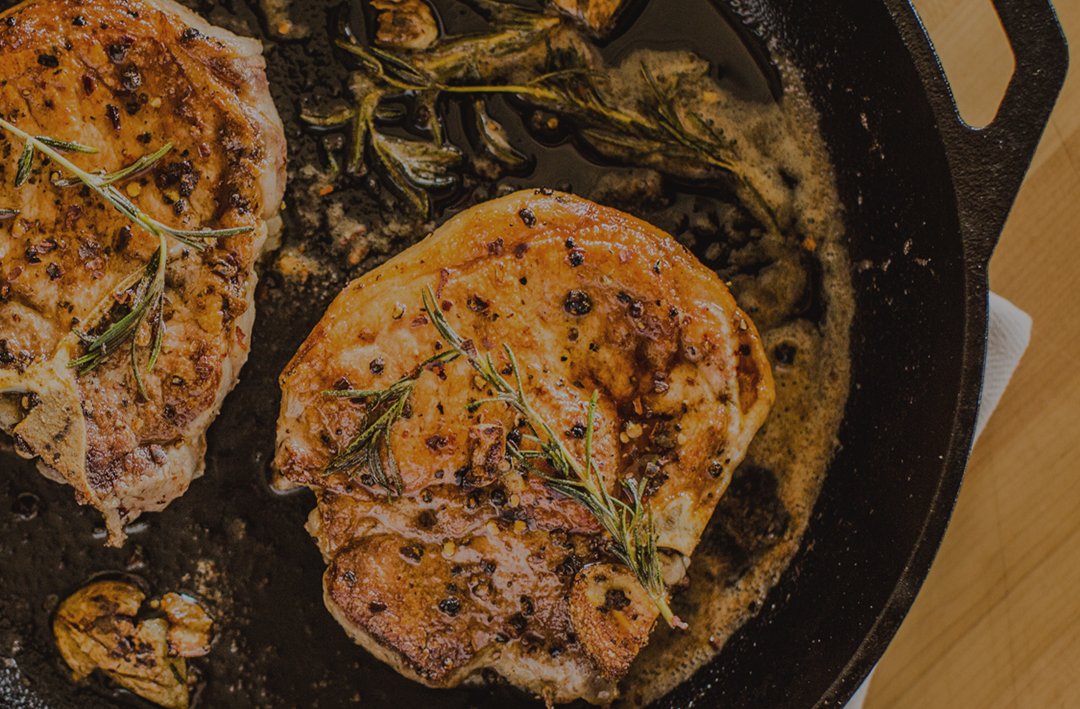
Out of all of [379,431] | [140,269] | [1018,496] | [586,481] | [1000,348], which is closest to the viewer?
[586,481]

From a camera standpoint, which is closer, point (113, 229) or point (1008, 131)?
point (1008, 131)

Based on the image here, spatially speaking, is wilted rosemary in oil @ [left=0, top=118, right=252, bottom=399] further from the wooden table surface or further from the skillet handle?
the wooden table surface

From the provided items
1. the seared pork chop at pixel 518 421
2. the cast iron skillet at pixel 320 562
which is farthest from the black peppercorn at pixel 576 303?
the cast iron skillet at pixel 320 562

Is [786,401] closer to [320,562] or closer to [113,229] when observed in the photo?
[320,562]

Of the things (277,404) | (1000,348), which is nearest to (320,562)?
(277,404)

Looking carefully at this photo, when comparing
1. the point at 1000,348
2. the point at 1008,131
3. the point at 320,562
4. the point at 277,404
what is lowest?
the point at 320,562

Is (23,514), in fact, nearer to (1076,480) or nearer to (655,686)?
(655,686)

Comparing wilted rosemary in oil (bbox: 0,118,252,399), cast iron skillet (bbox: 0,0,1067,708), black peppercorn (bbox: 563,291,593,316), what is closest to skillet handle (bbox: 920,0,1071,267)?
cast iron skillet (bbox: 0,0,1067,708)
